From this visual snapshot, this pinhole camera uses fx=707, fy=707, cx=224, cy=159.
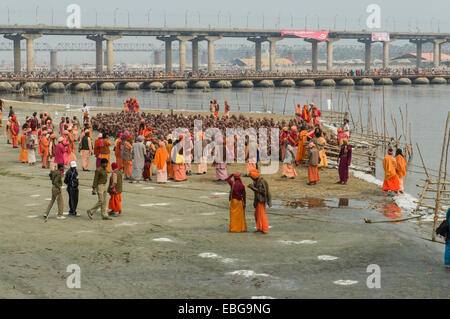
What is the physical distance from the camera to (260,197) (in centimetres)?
1456

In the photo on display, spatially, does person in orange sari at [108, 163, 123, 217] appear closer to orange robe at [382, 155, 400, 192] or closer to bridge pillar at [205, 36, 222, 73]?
orange robe at [382, 155, 400, 192]

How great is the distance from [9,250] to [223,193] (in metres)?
7.57

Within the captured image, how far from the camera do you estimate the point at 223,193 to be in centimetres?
1953

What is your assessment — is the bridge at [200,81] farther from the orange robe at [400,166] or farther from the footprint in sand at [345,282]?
the footprint in sand at [345,282]

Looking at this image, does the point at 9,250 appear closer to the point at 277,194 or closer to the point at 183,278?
the point at 183,278

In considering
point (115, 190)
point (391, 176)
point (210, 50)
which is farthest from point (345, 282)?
point (210, 50)

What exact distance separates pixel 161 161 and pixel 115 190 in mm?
4544

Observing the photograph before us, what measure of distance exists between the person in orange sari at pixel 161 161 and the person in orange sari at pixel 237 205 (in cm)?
596

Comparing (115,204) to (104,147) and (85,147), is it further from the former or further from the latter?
(85,147)

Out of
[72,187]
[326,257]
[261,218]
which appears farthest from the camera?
[72,187]

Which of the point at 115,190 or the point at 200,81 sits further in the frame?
the point at 200,81

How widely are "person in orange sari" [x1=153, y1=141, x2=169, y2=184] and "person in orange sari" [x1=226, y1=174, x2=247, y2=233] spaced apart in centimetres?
596

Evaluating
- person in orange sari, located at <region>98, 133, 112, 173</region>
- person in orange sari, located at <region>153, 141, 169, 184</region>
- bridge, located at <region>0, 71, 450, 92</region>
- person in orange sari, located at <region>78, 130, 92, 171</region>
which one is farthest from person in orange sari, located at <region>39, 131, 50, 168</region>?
bridge, located at <region>0, 71, 450, 92</region>
